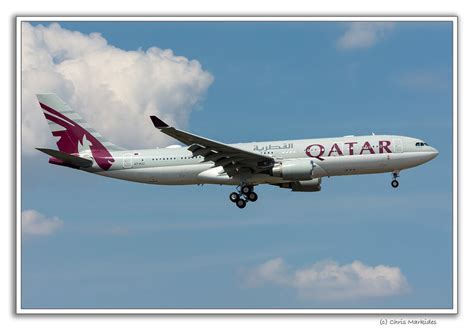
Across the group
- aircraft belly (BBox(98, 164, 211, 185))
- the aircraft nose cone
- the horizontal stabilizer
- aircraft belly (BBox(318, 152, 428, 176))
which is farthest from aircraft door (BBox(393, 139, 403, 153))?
the horizontal stabilizer

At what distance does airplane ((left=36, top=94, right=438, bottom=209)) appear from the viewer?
5169 centimetres

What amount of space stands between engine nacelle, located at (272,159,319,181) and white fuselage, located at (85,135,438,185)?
396 mm

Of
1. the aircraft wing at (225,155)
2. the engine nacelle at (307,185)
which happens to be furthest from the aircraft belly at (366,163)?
the aircraft wing at (225,155)

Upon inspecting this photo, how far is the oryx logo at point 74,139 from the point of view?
56094 mm

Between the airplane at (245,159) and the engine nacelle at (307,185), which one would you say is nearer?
the airplane at (245,159)

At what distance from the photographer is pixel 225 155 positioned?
171ft

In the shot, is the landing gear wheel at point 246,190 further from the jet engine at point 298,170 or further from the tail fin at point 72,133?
the tail fin at point 72,133

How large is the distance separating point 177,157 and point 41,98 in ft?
40.4

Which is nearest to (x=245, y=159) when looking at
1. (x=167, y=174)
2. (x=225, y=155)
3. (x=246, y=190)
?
(x=225, y=155)

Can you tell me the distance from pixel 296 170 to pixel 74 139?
16.2m

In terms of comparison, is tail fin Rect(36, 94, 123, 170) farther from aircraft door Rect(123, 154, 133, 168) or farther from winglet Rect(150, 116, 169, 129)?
winglet Rect(150, 116, 169, 129)

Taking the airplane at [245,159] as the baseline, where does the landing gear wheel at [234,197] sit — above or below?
below
